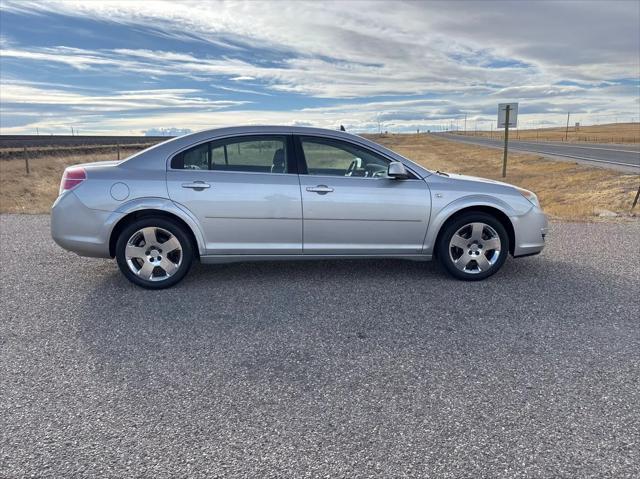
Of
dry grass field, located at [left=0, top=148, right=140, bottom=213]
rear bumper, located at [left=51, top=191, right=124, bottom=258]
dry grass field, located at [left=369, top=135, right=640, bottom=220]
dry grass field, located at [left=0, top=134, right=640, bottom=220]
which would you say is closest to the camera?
rear bumper, located at [left=51, top=191, right=124, bottom=258]

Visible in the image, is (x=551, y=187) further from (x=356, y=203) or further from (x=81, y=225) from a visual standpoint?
(x=81, y=225)

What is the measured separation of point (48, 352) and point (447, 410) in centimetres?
268

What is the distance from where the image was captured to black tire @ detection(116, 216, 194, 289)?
443 centimetres

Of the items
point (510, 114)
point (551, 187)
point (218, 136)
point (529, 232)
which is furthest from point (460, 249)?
point (510, 114)

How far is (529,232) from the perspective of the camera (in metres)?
4.85

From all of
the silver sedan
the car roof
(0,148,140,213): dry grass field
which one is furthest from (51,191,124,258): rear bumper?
(0,148,140,213): dry grass field

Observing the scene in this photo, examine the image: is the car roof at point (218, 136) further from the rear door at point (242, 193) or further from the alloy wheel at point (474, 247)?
the alloy wheel at point (474, 247)

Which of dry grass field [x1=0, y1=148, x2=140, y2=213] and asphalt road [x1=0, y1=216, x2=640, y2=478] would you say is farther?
dry grass field [x1=0, y1=148, x2=140, y2=213]

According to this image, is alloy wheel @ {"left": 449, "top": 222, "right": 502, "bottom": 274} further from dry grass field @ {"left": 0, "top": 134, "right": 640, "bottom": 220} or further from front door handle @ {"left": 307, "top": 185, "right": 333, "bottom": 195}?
dry grass field @ {"left": 0, "top": 134, "right": 640, "bottom": 220}

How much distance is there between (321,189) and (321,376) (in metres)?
2.09

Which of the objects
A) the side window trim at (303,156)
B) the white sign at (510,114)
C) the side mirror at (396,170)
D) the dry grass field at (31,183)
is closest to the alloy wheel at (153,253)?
the side window trim at (303,156)

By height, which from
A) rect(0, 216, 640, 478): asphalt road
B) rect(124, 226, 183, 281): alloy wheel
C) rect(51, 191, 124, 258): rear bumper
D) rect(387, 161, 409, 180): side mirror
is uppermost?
rect(387, 161, 409, 180): side mirror

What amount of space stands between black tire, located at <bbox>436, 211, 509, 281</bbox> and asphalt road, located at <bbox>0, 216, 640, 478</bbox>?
0.14 metres

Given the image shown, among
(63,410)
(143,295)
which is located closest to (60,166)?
(143,295)
